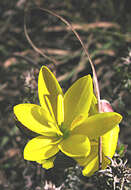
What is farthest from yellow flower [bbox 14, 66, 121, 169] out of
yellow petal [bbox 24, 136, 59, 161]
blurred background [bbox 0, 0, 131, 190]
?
blurred background [bbox 0, 0, 131, 190]

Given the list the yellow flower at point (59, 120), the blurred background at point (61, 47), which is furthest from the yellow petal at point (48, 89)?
the blurred background at point (61, 47)

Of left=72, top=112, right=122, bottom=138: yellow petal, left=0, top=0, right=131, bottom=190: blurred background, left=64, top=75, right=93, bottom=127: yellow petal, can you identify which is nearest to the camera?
left=72, top=112, right=122, bottom=138: yellow petal

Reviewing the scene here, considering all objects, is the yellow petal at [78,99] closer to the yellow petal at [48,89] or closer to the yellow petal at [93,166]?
the yellow petal at [48,89]

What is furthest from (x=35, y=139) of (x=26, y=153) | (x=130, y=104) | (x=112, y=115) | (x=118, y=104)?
(x=130, y=104)

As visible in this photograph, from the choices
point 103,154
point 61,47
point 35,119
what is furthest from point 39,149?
point 61,47

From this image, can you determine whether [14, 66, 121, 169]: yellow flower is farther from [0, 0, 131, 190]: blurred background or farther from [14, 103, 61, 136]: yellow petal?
[0, 0, 131, 190]: blurred background

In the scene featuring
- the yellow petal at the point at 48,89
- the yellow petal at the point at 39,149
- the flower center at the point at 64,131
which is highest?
the yellow petal at the point at 48,89
